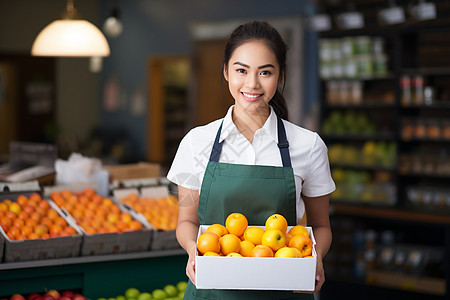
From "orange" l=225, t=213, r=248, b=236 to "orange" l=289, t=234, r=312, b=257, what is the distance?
6.1 inches

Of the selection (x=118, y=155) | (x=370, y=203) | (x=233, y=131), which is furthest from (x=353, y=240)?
(x=118, y=155)

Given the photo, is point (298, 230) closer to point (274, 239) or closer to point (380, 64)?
point (274, 239)

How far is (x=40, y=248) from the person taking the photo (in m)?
2.69

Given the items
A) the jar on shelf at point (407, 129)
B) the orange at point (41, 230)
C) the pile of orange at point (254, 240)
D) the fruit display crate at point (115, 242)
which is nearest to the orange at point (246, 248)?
the pile of orange at point (254, 240)

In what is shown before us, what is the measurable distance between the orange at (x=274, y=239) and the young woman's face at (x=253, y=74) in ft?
1.31

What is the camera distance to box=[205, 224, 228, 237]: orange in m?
1.70

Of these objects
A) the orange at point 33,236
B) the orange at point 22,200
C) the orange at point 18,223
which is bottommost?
the orange at point 33,236

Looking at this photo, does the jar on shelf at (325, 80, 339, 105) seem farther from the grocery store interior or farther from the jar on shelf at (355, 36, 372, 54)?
the jar on shelf at (355, 36, 372, 54)

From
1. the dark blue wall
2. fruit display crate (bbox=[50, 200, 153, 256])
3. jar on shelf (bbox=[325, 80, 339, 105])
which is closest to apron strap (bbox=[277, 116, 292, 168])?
fruit display crate (bbox=[50, 200, 153, 256])

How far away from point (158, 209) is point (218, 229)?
158 centimetres

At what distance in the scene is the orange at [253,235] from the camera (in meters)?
1.71

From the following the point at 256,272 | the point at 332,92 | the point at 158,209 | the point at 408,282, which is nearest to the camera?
the point at 256,272

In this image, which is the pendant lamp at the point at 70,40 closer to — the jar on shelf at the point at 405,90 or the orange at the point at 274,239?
the orange at the point at 274,239

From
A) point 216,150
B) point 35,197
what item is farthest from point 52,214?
point 216,150
